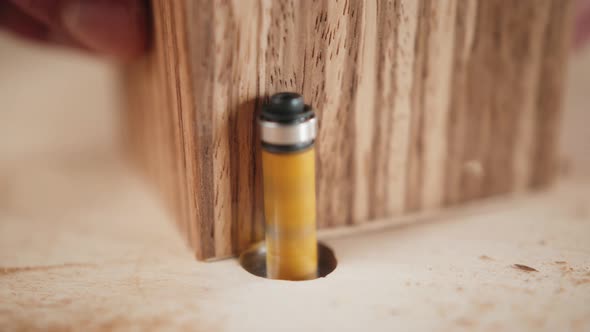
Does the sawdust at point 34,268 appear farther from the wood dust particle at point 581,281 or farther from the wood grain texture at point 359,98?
the wood dust particle at point 581,281

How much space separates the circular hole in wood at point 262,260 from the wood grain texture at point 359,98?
20 mm

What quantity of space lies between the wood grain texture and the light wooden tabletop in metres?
0.05

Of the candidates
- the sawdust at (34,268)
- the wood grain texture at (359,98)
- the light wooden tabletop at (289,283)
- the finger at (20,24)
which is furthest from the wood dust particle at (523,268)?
the finger at (20,24)

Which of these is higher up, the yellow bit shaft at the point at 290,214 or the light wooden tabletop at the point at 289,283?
the yellow bit shaft at the point at 290,214

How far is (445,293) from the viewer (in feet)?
2.00

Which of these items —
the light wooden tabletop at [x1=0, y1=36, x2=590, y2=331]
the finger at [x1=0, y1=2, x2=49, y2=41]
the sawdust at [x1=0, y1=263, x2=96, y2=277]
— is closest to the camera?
the light wooden tabletop at [x1=0, y1=36, x2=590, y2=331]

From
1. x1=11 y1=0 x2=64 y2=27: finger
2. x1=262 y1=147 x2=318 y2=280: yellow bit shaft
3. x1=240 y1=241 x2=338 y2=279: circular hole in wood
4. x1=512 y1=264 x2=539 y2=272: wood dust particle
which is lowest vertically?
x1=240 y1=241 x2=338 y2=279: circular hole in wood

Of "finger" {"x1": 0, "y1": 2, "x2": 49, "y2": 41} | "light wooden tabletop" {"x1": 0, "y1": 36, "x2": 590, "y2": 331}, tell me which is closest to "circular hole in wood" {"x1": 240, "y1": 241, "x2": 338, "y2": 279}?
"light wooden tabletop" {"x1": 0, "y1": 36, "x2": 590, "y2": 331}

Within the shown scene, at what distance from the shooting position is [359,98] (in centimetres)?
69

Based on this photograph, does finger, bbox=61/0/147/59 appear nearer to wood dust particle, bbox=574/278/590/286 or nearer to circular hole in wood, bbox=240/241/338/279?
circular hole in wood, bbox=240/241/338/279

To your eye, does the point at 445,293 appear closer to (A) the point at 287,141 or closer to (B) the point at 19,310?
(A) the point at 287,141

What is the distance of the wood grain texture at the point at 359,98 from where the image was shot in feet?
2.02

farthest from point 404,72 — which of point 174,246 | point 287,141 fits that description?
point 174,246

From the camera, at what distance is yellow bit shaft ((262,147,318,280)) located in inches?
23.9
